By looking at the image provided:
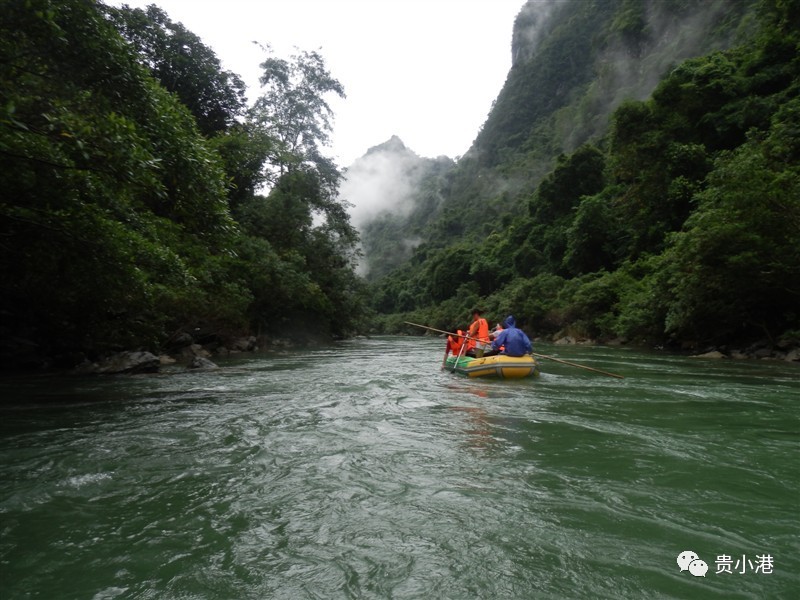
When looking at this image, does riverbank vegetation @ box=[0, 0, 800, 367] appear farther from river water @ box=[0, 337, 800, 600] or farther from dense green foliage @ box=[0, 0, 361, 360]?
river water @ box=[0, 337, 800, 600]

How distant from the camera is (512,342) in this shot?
33.3 ft

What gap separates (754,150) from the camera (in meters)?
14.8

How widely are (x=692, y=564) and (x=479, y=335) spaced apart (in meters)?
9.14

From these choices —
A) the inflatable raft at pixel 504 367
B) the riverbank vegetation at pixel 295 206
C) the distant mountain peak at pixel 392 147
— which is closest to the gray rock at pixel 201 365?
the riverbank vegetation at pixel 295 206

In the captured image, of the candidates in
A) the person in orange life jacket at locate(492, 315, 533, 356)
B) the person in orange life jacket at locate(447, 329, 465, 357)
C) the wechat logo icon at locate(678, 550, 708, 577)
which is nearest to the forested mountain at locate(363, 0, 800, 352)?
the person in orange life jacket at locate(492, 315, 533, 356)

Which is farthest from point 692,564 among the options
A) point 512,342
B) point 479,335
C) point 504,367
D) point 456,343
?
point 456,343

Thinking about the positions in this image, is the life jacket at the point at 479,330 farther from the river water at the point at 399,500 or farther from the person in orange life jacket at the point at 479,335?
the river water at the point at 399,500

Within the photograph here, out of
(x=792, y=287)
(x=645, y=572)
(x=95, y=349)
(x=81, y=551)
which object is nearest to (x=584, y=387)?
(x=645, y=572)

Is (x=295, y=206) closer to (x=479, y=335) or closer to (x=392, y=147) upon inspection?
(x=479, y=335)

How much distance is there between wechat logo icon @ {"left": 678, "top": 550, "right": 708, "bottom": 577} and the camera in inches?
96.5

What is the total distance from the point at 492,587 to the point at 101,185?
577cm

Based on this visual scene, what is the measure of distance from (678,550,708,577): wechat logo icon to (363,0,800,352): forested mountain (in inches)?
510

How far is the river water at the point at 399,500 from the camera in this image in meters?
2.40

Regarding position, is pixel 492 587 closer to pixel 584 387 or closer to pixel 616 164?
pixel 584 387
